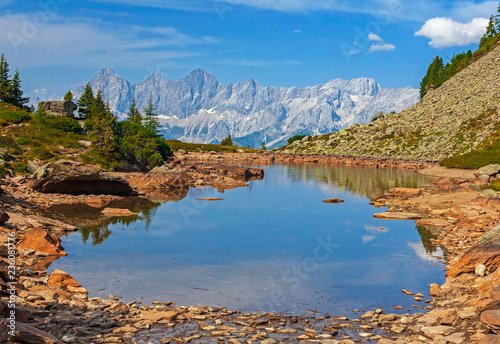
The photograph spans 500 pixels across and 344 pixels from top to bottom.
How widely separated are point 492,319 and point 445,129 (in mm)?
128168

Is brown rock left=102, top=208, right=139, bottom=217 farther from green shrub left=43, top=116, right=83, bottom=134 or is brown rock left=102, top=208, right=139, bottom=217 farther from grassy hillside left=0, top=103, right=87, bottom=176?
green shrub left=43, top=116, right=83, bottom=134

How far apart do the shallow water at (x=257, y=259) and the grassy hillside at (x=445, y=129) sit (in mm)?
62415

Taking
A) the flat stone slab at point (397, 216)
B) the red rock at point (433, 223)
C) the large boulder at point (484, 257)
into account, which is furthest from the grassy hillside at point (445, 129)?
the large boulder at point (484, 257)

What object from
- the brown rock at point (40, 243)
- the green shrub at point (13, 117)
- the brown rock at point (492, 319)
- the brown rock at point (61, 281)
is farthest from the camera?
the green shrub at point (13, 117)

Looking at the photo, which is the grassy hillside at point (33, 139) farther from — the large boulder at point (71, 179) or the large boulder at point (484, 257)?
the large boulder at point (484, 257)

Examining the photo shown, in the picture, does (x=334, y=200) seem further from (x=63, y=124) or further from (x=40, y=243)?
(x=63, y=124)

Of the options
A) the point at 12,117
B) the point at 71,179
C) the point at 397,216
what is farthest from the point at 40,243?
the point at 12,117

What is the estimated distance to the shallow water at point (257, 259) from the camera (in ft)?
62.2

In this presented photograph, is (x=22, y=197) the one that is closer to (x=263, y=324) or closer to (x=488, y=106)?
(x=263, y=324)

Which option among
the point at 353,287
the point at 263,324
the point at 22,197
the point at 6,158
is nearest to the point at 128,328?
the point at 263,324

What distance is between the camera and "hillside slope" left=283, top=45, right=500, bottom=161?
116875mm

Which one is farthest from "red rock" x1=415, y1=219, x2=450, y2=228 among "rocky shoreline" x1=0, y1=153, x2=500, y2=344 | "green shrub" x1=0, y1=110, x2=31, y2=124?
"green shrub" x1=0, y1=110, x2=31, y2=124

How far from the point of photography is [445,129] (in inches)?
5089

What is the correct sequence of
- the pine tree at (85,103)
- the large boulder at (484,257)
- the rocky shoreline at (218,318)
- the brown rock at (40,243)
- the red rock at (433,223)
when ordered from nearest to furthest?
the rocky shoreline at (218,318) < the large boulder at (484,257) < the brown rock at (40,243) < the red rock at (433,223) < the pine tree at (85,103)
